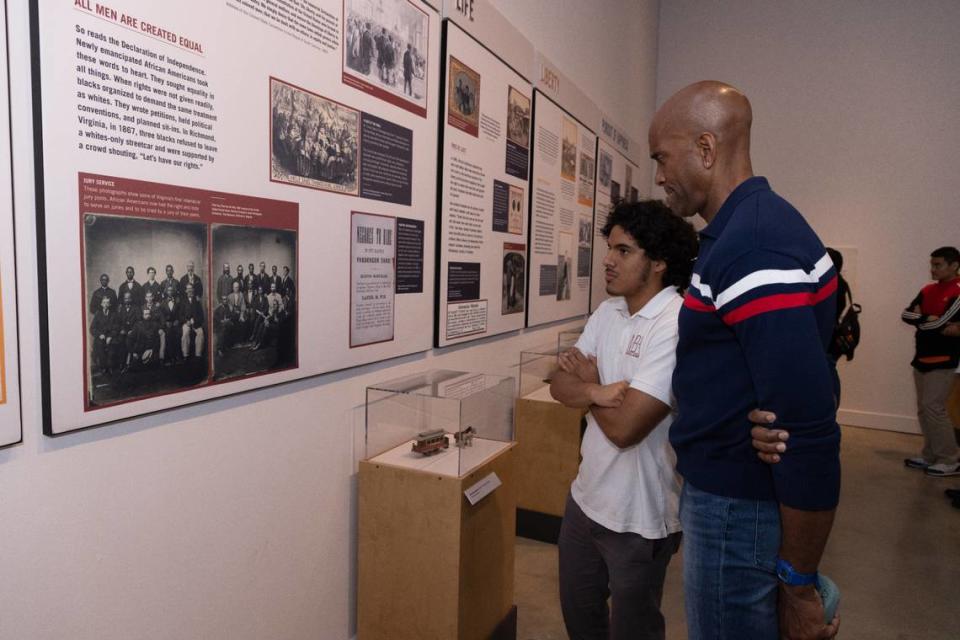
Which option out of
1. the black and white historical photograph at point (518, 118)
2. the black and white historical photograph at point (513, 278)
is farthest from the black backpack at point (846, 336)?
the black and white historical photograph at point (518, 118)

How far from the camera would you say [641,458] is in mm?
1965

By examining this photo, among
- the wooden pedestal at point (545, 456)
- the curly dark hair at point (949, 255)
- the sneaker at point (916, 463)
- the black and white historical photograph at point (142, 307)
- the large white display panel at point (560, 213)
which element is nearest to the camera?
the black and white historical photograph at point (142, 307)

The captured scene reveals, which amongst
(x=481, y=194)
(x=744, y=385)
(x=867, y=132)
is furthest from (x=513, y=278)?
(x=867, y=132)

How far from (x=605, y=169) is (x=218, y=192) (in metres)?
4.55

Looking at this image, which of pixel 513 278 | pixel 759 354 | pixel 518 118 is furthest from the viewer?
pixel 513 278

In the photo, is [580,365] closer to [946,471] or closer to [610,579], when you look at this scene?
[610,579]

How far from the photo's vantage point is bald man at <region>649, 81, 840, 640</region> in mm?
1162

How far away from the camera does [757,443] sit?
1.23 m

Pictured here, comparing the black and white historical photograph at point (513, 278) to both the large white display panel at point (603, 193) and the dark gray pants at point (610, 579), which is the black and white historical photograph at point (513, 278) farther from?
the dark gray pants at point (610, 579)

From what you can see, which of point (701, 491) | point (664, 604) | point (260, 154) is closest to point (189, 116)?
point (260, 154)

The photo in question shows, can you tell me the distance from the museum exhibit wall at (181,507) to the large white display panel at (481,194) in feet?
1.72

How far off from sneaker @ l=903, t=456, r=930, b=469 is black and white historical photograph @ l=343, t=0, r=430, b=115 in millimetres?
6102

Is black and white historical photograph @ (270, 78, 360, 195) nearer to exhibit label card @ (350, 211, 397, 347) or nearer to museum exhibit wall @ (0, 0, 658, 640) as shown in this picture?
museum exhibit wall @ (0, 0, 658, 640)

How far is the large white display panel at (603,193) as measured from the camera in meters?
5.56
